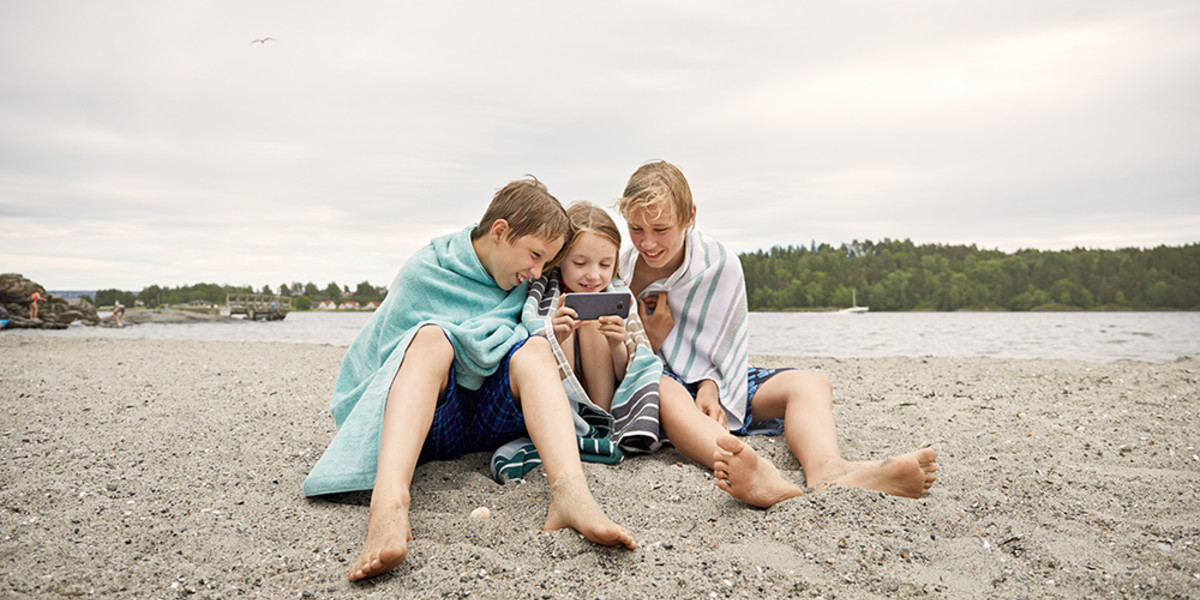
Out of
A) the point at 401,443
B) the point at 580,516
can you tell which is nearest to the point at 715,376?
the point at 580,516

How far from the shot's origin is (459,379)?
263 centimetres

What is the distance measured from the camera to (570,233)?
291cm

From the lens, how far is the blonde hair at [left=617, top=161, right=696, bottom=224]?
117 inches

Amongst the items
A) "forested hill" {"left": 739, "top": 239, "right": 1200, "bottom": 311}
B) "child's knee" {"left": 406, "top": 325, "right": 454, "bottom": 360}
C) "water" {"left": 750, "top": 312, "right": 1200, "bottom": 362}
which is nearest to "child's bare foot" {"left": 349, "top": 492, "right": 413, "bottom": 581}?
"child's knee" {"left": 406, "top": 325, "right": 454, "bottom": 360}

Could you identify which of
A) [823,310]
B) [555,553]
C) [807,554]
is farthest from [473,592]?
[823,310]

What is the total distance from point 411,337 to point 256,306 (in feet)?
155

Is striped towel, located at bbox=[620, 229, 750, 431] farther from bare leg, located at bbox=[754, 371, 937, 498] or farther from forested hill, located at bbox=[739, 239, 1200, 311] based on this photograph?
forested hill, located at bbox=[739, 239, 1200, 311]

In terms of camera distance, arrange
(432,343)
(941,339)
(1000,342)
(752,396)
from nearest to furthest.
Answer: (432,343) < (752,396) < (1000,342) < (941,339)

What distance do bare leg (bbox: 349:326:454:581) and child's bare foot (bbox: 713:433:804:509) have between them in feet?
3.33

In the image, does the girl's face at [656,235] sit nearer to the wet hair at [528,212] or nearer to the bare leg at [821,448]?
the wet hair at [528,212]

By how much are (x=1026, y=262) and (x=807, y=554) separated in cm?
A: 4892

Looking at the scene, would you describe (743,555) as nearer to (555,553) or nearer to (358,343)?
(555,553)

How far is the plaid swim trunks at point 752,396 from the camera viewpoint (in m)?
3.37

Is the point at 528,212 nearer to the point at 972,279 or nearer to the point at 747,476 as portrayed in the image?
the point at 747,476
